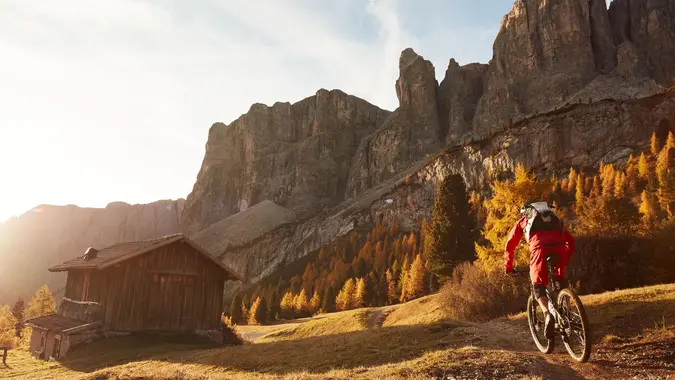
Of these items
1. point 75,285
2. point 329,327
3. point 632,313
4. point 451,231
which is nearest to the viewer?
point 632,313

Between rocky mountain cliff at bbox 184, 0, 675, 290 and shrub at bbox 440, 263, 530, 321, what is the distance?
91764mm

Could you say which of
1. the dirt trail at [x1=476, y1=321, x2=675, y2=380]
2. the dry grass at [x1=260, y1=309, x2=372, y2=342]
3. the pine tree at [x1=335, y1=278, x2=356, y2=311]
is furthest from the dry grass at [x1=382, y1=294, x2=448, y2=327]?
the pine tree at [x1=335, y1=278, x2=356, y2=311]

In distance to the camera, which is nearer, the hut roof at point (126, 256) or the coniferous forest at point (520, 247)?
the coniferous forest at point (520, 247)

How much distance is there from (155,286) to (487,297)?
70.2ft

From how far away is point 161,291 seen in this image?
2805 centimetres

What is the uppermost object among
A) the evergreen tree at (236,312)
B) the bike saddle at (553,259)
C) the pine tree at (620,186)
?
the pine tree at (620,186)

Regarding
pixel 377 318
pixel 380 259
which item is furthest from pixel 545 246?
pixel 380 259

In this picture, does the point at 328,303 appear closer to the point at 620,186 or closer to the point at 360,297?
the point at 360,297

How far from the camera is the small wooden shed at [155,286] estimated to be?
1054 inches

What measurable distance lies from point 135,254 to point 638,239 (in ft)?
99.1

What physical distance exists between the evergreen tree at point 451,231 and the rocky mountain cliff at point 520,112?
70.8m

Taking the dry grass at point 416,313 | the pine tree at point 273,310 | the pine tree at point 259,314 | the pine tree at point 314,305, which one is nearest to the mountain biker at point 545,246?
the dry grass at point 416,313

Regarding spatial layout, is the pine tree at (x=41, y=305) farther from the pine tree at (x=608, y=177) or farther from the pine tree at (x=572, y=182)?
the pine tree at (x=572, y=182)

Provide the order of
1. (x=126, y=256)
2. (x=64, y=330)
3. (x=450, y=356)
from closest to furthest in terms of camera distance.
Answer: (x=450, y=356)
(x=64, y=330)
(x=126, y=256)
